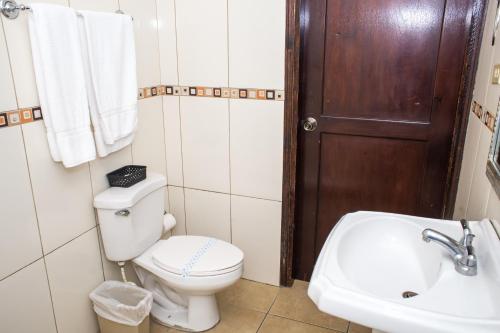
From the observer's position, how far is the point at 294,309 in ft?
6.96

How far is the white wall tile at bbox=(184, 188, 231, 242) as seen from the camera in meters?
2.31

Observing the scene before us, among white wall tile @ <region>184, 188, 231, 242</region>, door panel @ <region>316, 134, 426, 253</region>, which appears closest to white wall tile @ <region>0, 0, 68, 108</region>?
white wall tile @ <region>184, 188, 231, 242</region>

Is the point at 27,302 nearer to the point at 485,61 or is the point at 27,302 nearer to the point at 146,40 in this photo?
the point at 146,40

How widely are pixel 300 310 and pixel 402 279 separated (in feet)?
3.41

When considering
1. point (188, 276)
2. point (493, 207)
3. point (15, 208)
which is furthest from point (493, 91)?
point (15, 208)

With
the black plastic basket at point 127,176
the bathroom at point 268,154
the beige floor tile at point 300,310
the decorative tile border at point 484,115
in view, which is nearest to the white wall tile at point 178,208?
the bathroom at point 268,154

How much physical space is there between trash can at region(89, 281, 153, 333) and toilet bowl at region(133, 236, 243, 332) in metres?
0.13

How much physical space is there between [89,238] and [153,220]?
320mm

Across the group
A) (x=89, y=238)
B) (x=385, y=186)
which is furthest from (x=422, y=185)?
(x=89, y=238)

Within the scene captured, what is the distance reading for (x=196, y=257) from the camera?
73.5 inches

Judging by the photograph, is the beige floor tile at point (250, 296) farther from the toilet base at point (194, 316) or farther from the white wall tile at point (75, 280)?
the white wall tile at point (75, 280)

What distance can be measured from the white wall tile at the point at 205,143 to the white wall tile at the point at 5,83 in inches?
38.0

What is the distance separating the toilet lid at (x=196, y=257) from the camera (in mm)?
1780

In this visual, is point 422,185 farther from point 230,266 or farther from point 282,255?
point 230,266
